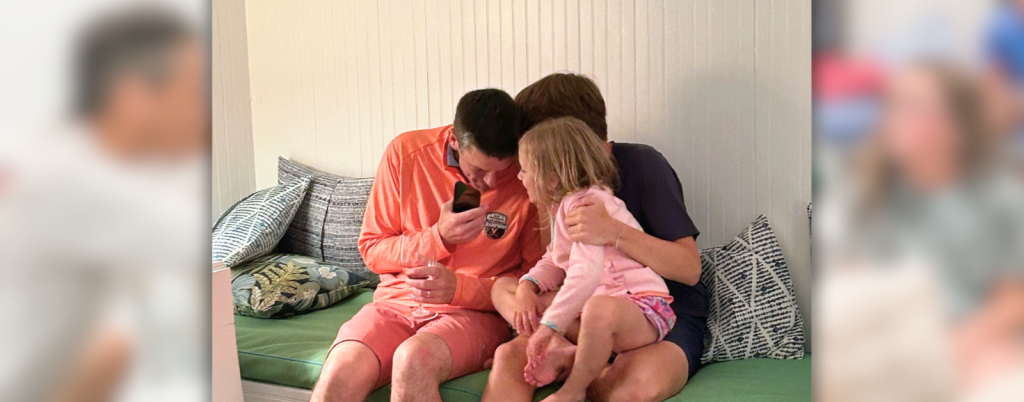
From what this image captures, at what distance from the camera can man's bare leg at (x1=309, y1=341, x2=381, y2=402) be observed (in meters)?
2.30

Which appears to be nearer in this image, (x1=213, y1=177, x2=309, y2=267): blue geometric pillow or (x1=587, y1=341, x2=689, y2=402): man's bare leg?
(x1=587, y1=341, x2=689, y2=402): man's bare leg

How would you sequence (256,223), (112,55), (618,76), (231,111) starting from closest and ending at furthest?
(112,55), (618,76), (256,223), (231,111)

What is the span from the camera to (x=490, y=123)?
2.37 metres

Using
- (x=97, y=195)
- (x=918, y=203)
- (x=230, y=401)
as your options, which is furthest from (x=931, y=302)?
(x=230, y=401)

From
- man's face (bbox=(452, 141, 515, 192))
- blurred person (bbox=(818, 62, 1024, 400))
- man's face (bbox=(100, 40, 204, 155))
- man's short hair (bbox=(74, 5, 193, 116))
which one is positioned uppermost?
man's short hair (bbox=(74, 5, 193, 116))

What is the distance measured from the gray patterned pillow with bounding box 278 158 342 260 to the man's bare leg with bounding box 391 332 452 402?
1287 millimetres

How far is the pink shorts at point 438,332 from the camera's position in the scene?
2400 mm

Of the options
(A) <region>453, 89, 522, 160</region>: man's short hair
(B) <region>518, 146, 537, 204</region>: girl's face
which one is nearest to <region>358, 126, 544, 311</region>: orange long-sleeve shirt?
(A) <region>453, 89, 522, 160</region>: man's short hair

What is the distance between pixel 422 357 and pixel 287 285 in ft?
3.32

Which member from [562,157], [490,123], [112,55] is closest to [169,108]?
[112,55]

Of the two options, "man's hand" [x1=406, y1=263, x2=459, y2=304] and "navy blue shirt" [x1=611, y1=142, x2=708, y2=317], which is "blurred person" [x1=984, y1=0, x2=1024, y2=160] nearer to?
"navy blue shirt" [x1=611, y1=142, x2=708, y2=317]

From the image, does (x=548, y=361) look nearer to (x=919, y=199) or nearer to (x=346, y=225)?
(x=346, y=225)

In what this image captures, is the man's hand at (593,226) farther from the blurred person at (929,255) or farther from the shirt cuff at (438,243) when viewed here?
the blurred person at (929,255)

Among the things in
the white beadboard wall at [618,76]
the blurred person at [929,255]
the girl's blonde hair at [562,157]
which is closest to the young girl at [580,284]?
the girl's blonde hair at [562,157]
